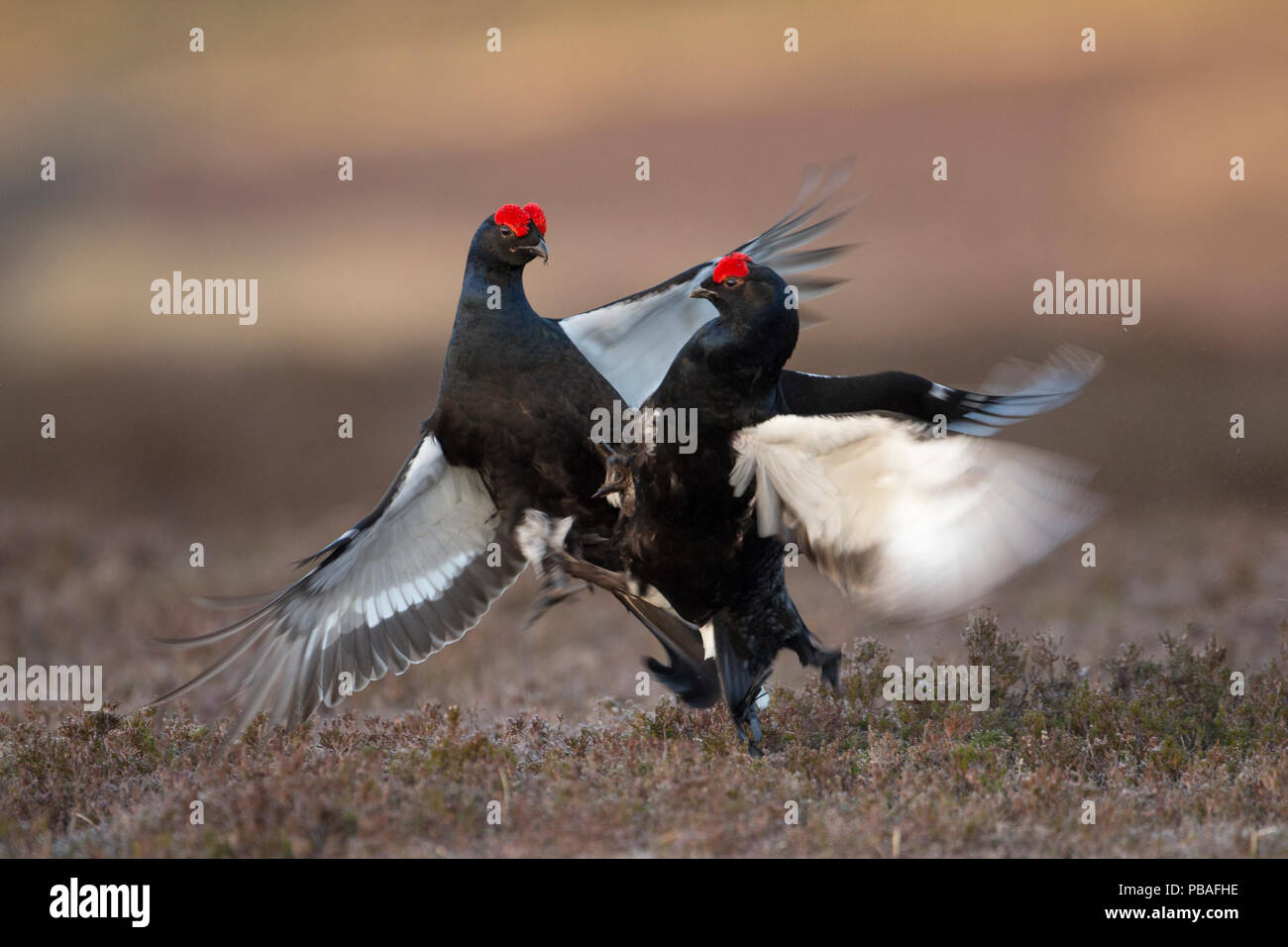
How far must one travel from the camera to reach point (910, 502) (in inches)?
189

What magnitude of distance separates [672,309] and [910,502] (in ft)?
6.96

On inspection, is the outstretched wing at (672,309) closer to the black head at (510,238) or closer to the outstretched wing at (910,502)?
the black head at (510,238)

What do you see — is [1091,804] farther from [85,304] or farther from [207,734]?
[85,304]

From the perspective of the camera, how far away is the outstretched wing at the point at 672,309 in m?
6.22

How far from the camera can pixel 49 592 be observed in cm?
1019

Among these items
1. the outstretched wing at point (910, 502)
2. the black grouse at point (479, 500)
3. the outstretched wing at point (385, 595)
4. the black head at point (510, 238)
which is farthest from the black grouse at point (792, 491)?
the black head at point (510, 238)

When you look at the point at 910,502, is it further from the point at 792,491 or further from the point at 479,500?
the point at 479,500

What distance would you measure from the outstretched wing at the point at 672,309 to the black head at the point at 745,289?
2.47 ft

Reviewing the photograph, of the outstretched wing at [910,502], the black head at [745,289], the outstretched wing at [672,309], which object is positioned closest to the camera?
the outstretched wing at [910,502]

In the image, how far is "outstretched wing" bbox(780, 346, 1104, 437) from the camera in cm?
460

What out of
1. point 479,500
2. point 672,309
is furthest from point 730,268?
point 479,500

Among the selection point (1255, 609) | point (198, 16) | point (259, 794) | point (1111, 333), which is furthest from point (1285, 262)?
point (198, 16)

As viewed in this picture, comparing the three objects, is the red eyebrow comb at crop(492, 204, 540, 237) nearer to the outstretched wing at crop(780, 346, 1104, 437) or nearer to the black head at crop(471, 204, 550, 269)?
the black head at crop(471, 204, 550, 269)

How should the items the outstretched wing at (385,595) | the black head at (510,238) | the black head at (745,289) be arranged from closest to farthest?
the black head at (745,289)
the black head at (510,238)
the outstretched wing at (385,595)
